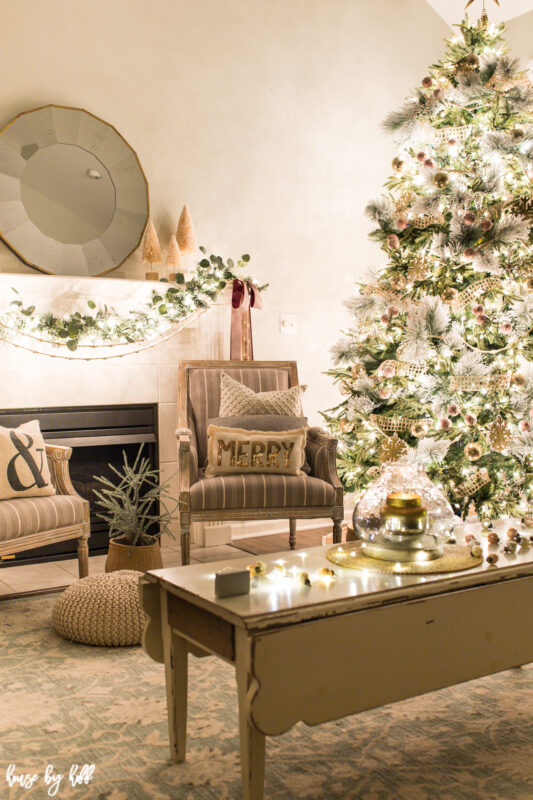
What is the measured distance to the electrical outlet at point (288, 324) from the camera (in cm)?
472

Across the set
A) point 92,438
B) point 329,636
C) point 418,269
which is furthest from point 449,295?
point 329,636

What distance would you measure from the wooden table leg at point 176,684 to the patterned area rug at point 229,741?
5cm

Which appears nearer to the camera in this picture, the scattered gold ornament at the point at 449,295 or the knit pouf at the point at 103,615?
Answer: the knit pouf at the point at 103,615

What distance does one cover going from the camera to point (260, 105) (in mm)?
4613

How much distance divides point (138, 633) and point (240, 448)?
109cm

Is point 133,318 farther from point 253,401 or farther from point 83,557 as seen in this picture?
point 83,557

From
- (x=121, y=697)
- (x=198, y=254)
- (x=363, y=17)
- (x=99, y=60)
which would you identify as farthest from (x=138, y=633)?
(x=363, y=17)

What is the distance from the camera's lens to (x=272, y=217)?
4.68 meters

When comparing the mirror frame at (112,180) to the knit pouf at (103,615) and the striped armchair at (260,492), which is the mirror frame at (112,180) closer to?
the striped armchair at (260,492)

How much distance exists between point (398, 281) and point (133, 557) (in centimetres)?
172

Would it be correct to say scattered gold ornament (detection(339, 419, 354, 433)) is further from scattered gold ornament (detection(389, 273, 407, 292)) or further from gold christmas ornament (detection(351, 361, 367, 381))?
scattered gold ornament (detection(389, 273, 407, 292))

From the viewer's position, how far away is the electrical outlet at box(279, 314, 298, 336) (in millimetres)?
4723

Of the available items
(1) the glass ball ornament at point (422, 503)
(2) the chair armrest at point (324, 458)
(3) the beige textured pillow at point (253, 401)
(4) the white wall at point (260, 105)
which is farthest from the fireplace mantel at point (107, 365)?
(1) the glass ball ornament at point (422, 503)

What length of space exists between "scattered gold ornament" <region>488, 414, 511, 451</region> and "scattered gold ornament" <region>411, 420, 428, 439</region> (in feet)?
0.93
